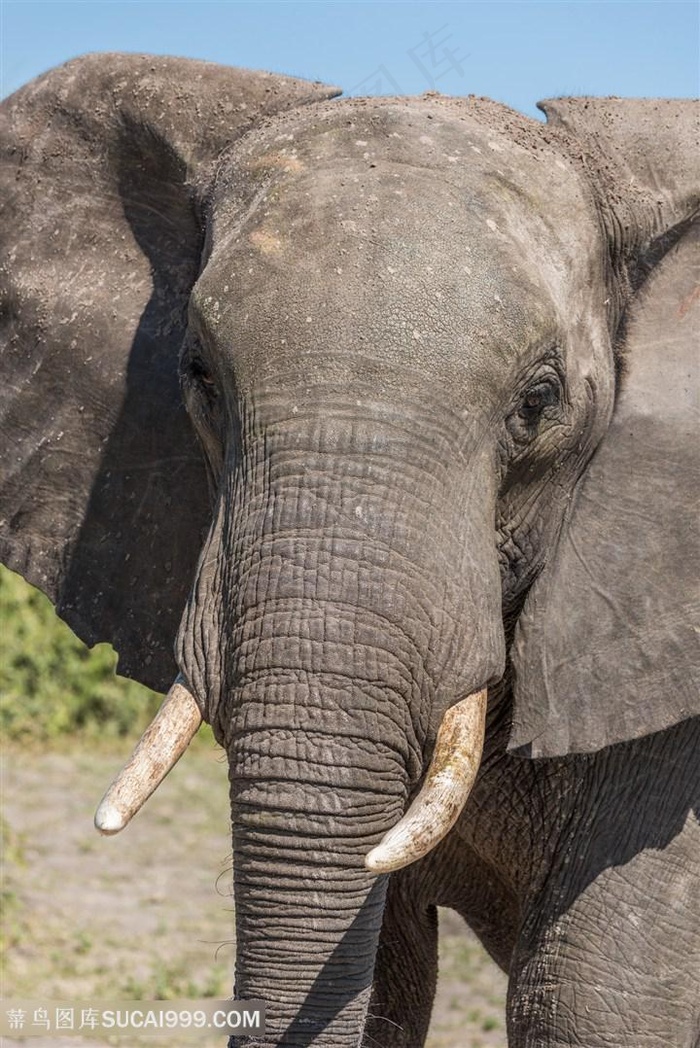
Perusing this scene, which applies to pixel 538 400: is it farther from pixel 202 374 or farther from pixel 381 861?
pixel 381 861

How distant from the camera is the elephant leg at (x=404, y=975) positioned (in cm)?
532

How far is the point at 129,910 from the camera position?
932 centimetres

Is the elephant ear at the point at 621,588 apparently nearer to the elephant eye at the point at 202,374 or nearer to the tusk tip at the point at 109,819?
the elephant eye at the point at 202,374

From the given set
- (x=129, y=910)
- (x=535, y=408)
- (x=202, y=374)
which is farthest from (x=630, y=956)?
(x=129, y=910)

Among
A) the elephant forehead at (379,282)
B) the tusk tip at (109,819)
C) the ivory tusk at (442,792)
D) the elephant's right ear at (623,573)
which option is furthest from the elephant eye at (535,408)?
the tusk tip at (109,819)

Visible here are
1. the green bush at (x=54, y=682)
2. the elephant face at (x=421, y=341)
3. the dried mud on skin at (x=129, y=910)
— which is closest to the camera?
the elephant face at (x=421, y=341)

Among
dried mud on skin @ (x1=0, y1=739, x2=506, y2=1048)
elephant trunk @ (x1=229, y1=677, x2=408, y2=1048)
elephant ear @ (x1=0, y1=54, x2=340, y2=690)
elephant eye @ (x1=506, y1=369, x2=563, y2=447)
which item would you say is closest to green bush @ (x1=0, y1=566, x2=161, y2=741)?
dried mud on skin @ (x1=0, y1=739, x2=506, y2=1048)

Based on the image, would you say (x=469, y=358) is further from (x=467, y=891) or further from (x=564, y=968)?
(x=467, y=891)

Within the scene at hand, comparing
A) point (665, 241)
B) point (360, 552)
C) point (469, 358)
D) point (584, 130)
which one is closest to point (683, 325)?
point (665, 241)

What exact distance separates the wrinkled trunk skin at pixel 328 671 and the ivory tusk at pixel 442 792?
43 mm

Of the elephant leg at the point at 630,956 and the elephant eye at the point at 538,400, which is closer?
the elephant eye at the point at 538,400

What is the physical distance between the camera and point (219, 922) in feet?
30.5

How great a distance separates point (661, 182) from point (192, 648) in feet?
5.16

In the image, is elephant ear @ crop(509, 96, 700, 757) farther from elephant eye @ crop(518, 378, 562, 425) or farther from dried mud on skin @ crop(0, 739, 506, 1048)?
dried mud on skin @ crop(0, 739, 506, 1048)
